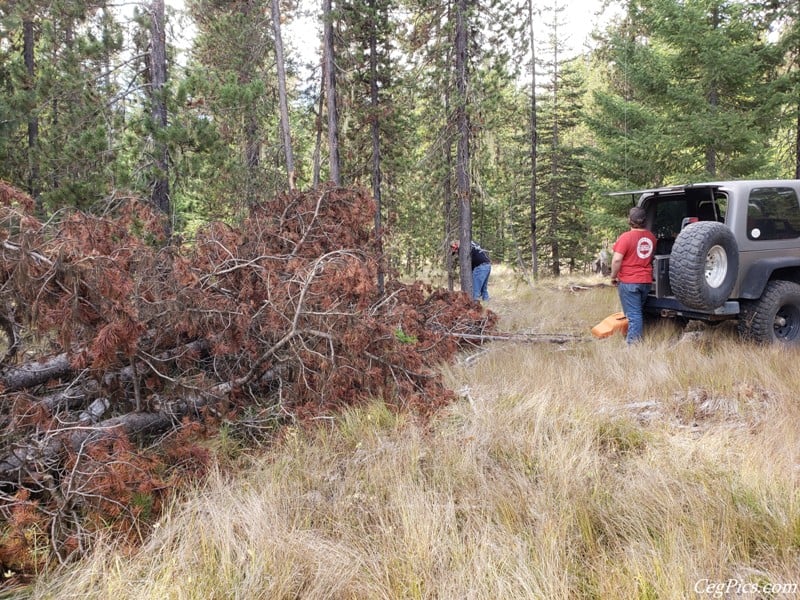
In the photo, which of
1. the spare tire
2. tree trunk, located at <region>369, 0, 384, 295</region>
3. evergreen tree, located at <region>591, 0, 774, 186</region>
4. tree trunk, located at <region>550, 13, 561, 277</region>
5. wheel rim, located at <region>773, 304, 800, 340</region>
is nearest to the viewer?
the spare tire

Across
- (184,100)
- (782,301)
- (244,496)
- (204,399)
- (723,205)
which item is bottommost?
(244,496)

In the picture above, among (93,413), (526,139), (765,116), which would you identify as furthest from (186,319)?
(526,139)

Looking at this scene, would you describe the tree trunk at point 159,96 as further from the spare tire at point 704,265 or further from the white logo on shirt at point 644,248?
the spare tire at point 704,265

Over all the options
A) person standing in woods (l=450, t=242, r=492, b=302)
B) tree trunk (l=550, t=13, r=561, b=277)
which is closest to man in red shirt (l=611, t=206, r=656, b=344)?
person standing in woods (l=450, t=242, r=492, b=302)

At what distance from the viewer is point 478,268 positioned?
10.9m

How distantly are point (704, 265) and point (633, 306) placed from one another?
1.32m

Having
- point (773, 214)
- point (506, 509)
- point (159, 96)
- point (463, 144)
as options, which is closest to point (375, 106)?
point (463, 144)

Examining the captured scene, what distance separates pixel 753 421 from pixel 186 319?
4.76 m

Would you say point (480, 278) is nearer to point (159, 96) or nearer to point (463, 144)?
point (463, 144)

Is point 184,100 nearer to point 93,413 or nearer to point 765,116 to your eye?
point 93,413

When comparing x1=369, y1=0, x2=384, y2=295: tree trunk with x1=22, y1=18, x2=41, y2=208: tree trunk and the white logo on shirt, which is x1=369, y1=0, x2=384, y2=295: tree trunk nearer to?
the white logo on shirt

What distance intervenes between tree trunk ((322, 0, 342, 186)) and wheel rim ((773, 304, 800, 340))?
26.0 ft

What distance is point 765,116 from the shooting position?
Result: 10.6 meters

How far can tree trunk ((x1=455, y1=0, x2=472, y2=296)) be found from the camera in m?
9.09
